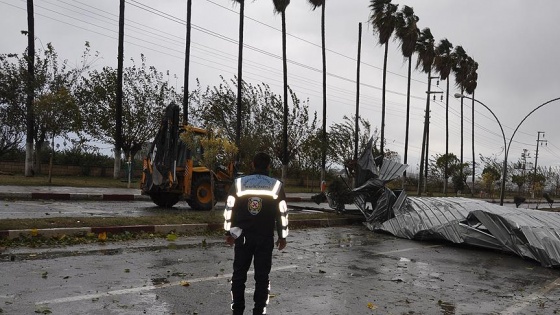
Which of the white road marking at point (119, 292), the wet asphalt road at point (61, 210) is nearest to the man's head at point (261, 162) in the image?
the white road marking at point (119, 292)

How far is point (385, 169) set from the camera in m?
17.6

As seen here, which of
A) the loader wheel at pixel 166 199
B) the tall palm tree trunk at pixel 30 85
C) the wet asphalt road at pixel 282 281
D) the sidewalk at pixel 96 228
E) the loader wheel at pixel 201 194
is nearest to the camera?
the wet asphalt road at pixel 282 281

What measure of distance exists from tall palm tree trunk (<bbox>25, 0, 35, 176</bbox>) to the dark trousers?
Answer: 2199 cm

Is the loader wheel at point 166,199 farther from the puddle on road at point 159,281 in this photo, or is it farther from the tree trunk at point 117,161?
the tree trunk at point 117,161

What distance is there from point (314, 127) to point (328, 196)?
26831 mm

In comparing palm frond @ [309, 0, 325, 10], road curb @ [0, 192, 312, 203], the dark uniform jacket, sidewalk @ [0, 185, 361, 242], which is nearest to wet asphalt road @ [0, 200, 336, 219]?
road curb @ [0, 192, 312, 203]

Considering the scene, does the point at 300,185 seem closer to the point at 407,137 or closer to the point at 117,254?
the point at 407,137

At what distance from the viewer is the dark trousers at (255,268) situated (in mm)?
5539

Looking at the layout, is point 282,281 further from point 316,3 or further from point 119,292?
point 316,3

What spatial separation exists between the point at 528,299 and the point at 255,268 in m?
4.60

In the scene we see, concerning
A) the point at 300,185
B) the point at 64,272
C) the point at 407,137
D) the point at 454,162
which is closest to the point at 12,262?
the point at 64,272

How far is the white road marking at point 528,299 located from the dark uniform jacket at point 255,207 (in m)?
3.33

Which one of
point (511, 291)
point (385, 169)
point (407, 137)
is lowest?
point (511, 291)

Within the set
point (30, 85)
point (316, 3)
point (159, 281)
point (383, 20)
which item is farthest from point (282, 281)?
point (383, 20)
